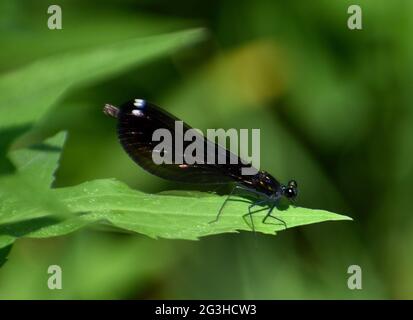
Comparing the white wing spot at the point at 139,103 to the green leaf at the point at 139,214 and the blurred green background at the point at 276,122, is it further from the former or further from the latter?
the blurred green background at the point at 276,122

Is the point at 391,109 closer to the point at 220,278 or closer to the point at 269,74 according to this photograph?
the point at 269,74

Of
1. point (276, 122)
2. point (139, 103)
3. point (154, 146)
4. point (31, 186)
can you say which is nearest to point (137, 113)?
point (139, 103)

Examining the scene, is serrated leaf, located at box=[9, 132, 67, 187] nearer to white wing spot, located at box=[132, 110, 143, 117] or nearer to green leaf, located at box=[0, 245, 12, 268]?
green leaf, located at box=[0, 245, 12, 268]

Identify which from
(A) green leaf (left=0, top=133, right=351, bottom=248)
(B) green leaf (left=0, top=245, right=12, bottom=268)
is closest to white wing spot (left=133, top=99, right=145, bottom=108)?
(A) green leaf (left=0, top=133, right=351, bottom=248)

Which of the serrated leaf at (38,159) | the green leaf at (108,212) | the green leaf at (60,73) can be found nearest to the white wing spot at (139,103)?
the green leaf at (108,212)

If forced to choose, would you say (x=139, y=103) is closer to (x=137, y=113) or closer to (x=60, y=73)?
A: (x=137, y=113)

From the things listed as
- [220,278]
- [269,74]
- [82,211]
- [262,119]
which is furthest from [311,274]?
[82,211]

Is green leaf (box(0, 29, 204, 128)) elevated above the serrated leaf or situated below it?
above
